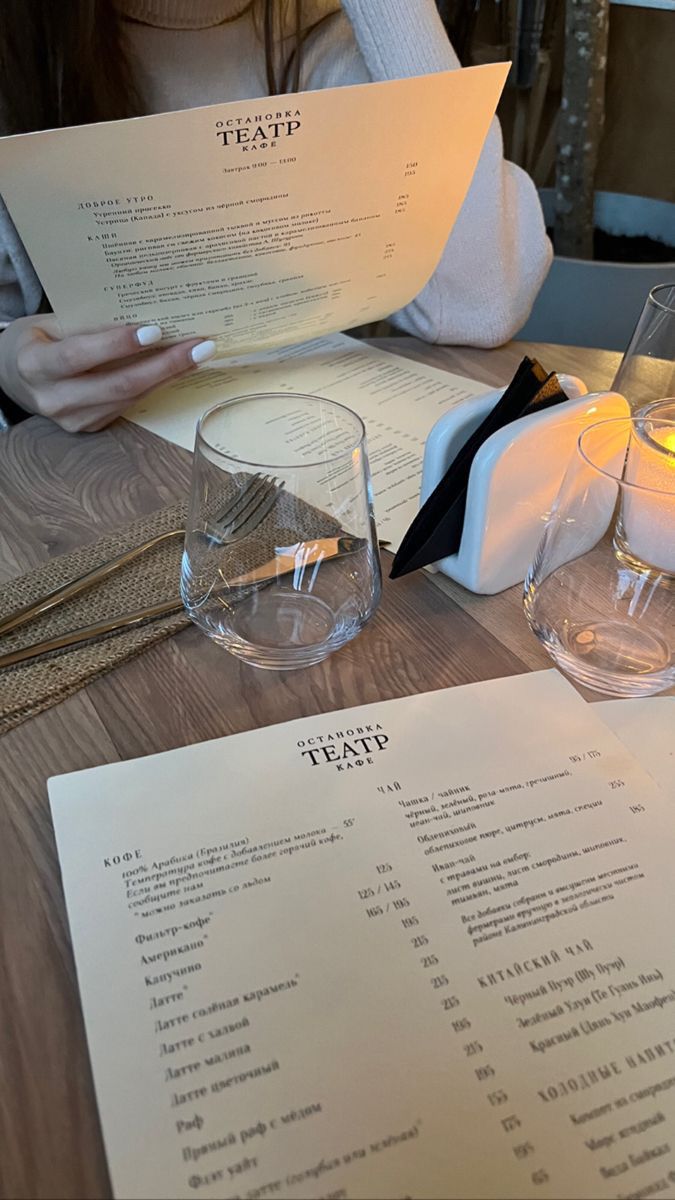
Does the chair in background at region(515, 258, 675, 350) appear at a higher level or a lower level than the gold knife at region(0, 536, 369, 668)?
lower

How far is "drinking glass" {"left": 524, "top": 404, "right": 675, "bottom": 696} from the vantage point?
0.51 meters

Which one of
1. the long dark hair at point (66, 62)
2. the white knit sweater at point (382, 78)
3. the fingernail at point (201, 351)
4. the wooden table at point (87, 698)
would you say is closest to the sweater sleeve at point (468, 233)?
the white knit sweater at point (382, 78)

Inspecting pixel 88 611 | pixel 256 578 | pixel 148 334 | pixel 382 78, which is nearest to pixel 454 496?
pixel 256 578

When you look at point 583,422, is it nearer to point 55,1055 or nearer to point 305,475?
point 305,475

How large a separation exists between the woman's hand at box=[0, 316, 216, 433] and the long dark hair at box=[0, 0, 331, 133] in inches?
12.4

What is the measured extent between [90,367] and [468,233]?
490 mm

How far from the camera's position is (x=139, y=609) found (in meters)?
0.57

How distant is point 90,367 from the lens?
2.54ft

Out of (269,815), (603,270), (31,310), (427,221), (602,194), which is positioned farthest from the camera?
(602,194)

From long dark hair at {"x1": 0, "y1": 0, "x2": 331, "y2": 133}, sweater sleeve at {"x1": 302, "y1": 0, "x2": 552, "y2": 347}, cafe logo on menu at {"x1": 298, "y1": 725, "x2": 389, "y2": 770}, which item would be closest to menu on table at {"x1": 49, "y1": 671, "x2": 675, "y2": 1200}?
cafe logo on menu at {"x1": 298, "y1": 725, "x2": 389, "y2": 770}

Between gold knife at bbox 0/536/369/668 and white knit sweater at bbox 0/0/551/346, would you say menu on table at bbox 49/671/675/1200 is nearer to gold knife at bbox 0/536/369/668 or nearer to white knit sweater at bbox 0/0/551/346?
gold knife at bbox 0/536/369/668

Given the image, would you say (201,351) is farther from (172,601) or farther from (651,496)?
(651,496)

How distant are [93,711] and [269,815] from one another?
13cm

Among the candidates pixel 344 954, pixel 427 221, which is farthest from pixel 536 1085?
pixel 427 221
